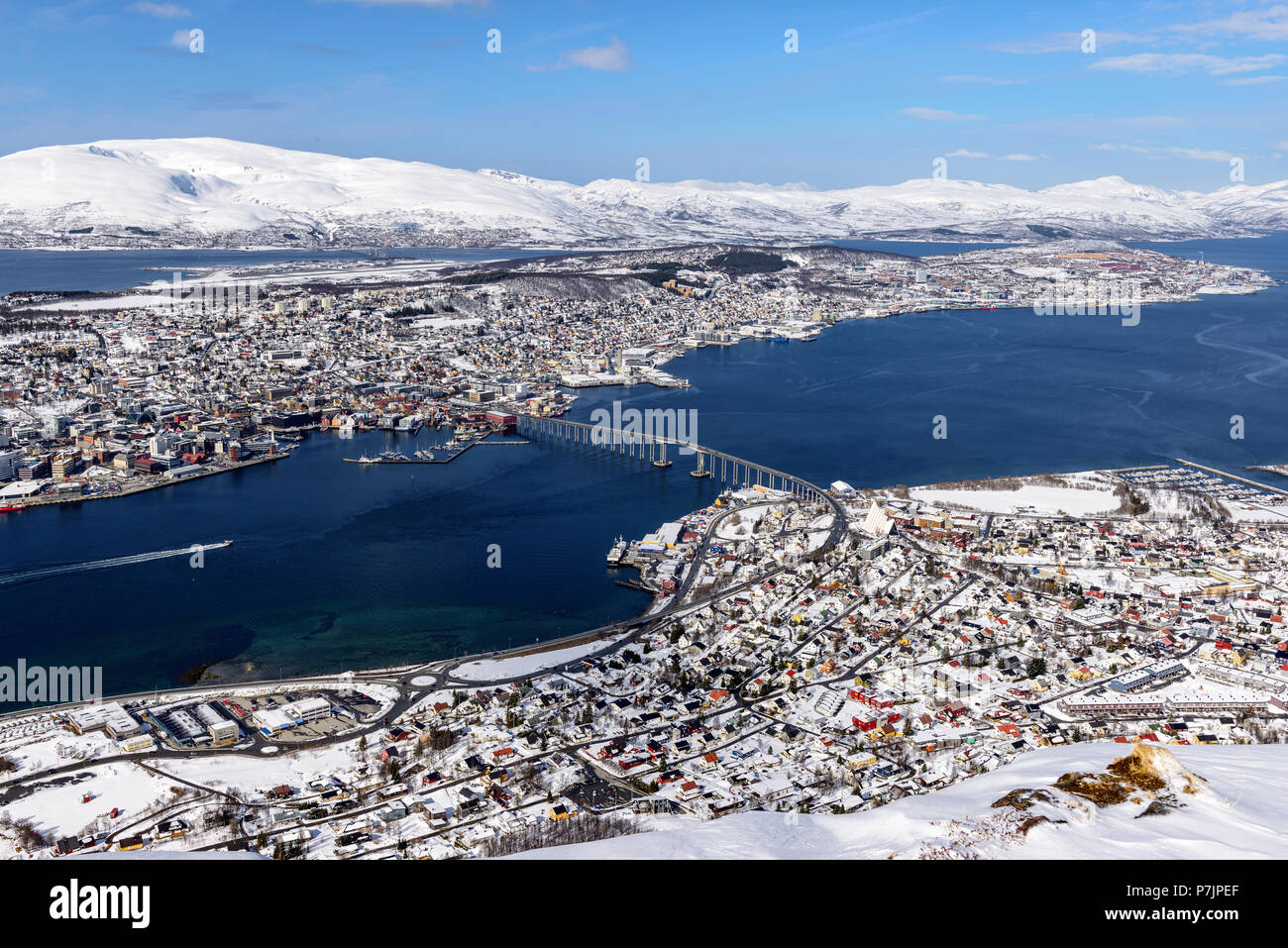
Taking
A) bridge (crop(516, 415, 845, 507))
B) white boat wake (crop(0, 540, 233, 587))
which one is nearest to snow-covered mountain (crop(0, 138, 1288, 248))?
bridge (crop(516, 415, 845, 507))

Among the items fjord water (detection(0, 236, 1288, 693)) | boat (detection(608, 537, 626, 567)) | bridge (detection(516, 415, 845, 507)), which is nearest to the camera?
fjord water (detection(0, 236, 1288, 693))

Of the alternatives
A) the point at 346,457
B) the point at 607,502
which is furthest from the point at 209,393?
the point at 607,502

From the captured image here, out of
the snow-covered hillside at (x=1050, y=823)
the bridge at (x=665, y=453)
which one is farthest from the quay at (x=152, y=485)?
the snow-covered hillside at (x=1050, y=823)

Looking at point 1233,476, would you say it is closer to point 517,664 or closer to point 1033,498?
point 1033,498

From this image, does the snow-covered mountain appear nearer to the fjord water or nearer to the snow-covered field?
the fjord water

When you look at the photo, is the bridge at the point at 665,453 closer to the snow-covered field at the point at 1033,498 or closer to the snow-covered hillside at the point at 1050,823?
the snow-covered field at the point at 1033,498

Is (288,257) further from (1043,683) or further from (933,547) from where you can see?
A: (1043,683)

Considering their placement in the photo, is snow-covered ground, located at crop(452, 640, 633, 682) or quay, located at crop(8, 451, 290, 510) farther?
quay, located at crop(8, 451, 290, 510)
